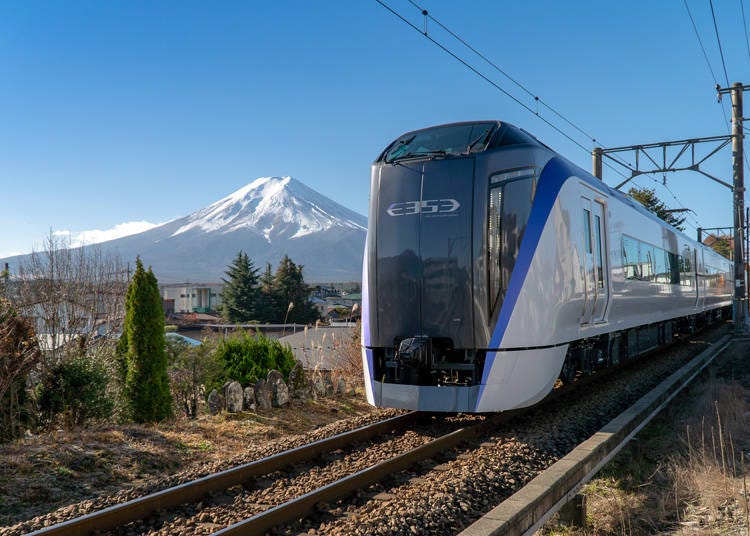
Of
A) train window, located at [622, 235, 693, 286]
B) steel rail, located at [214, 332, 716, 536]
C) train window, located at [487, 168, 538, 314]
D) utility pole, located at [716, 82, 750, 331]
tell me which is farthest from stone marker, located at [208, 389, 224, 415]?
utility pole, located at [716, 82, 750, 331]

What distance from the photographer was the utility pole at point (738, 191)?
21.2m

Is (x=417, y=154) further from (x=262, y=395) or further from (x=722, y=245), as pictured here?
(x=722, y=245)

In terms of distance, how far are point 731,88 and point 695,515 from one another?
2015 centimetres

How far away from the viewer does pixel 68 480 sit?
602 centimetres

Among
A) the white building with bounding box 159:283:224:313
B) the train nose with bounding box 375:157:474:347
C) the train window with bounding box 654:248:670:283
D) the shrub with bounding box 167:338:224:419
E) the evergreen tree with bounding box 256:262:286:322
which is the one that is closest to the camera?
the train nose with bounding box 375:157:474:347

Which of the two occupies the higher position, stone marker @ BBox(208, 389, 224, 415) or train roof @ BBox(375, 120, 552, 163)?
train roof @ BBox(375, 120, 552, 163)

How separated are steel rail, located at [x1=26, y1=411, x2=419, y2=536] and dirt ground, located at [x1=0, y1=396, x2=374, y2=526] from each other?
87cm

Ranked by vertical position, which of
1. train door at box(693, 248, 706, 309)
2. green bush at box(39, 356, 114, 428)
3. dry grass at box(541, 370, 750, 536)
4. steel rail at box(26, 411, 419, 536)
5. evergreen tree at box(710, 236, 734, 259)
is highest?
evergreen tree at box(710, 236, 734, 259)

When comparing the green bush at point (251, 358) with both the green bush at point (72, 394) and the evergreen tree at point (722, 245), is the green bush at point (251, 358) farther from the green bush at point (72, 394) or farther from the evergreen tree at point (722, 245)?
the evergreen tree at point (722, 245)

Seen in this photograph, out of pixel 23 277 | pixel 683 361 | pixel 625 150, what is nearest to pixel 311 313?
pixel 23 277

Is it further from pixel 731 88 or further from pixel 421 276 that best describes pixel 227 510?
pixel 731 88

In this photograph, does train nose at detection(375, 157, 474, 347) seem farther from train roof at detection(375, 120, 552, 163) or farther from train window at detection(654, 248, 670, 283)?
train window at detection(654, 248, 670, 283)

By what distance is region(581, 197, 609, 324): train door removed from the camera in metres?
8.88

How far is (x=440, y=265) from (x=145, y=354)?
15.9 feet
